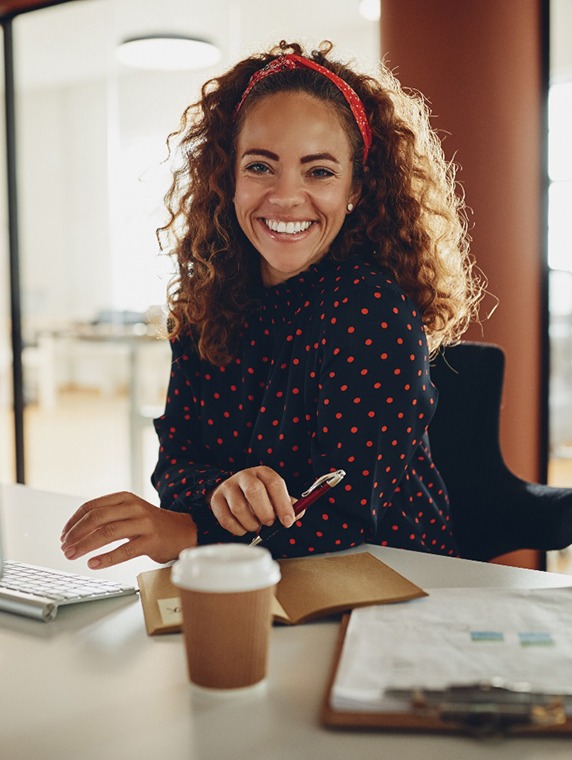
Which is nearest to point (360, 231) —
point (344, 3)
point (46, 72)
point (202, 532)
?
point (202, 532)

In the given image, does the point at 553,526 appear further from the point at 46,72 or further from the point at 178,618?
the point at 46,72

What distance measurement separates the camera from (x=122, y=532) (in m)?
1.10

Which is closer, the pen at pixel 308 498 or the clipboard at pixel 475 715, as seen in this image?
the clipboard at pixel 475 715

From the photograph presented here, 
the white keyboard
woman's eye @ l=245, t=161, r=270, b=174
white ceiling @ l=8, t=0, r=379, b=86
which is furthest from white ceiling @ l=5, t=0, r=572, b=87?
the white keyboard

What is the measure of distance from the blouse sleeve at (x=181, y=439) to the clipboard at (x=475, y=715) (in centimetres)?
67

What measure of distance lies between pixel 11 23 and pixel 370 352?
2.90 metres

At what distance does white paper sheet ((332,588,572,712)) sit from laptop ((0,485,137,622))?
291mm

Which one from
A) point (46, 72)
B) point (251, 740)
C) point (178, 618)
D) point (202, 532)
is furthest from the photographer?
point (46, 72)

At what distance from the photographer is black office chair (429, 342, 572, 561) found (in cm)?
172

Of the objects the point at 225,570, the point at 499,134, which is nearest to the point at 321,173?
the point at 225,570

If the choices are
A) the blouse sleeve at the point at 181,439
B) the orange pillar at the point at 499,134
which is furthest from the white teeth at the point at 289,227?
the orange pillar at the point at 499,134

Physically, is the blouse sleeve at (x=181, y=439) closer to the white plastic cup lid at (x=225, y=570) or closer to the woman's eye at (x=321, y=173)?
the woman's eye at (x=321, y=173)

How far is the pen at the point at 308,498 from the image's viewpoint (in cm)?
102

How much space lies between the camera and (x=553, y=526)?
1659 mm
